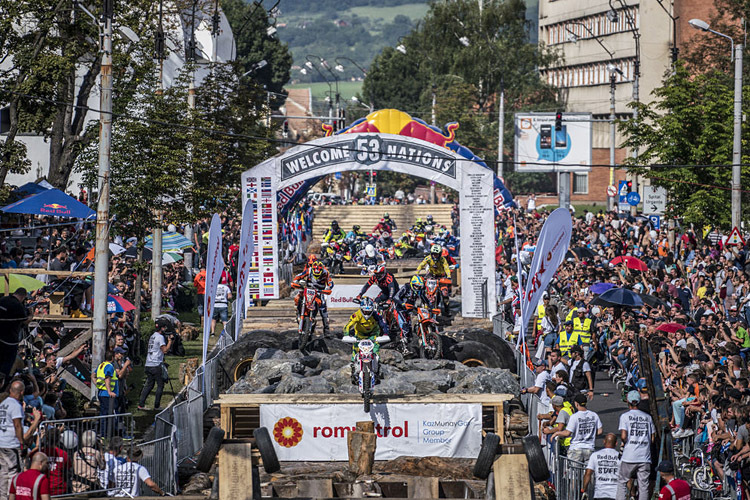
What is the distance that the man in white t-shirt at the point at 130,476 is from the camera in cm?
1330

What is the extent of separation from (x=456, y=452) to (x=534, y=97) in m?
82.7

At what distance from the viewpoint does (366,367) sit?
56.0 feet

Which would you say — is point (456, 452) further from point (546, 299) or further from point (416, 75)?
point (416, 75)

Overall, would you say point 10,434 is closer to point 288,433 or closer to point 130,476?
point 130,476

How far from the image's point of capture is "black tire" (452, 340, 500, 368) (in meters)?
22.7

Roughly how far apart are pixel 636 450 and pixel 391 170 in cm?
1709

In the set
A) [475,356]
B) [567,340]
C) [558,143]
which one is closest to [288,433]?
[475,356]

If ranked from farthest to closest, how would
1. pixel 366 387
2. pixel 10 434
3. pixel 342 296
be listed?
pixel 342 296 < pixel 366 387 < pixel 10 434

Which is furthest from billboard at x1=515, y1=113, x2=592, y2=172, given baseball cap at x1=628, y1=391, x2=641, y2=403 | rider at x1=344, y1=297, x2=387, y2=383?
baseball cap at x1=628, y1=391, x2=641, y2=403

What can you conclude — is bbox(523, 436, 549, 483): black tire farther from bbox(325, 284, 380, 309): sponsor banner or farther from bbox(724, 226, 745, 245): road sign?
bbox(724, 226, 745, 245): road sign

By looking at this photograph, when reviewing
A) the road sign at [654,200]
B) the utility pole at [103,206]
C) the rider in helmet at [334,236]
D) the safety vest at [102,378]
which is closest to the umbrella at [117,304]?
the utility pole at [103,206]

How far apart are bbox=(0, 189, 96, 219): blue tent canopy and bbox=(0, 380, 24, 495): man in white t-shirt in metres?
12.7

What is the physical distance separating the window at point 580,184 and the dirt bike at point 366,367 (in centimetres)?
7955

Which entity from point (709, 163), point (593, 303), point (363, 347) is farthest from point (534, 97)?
point (363, 347)
